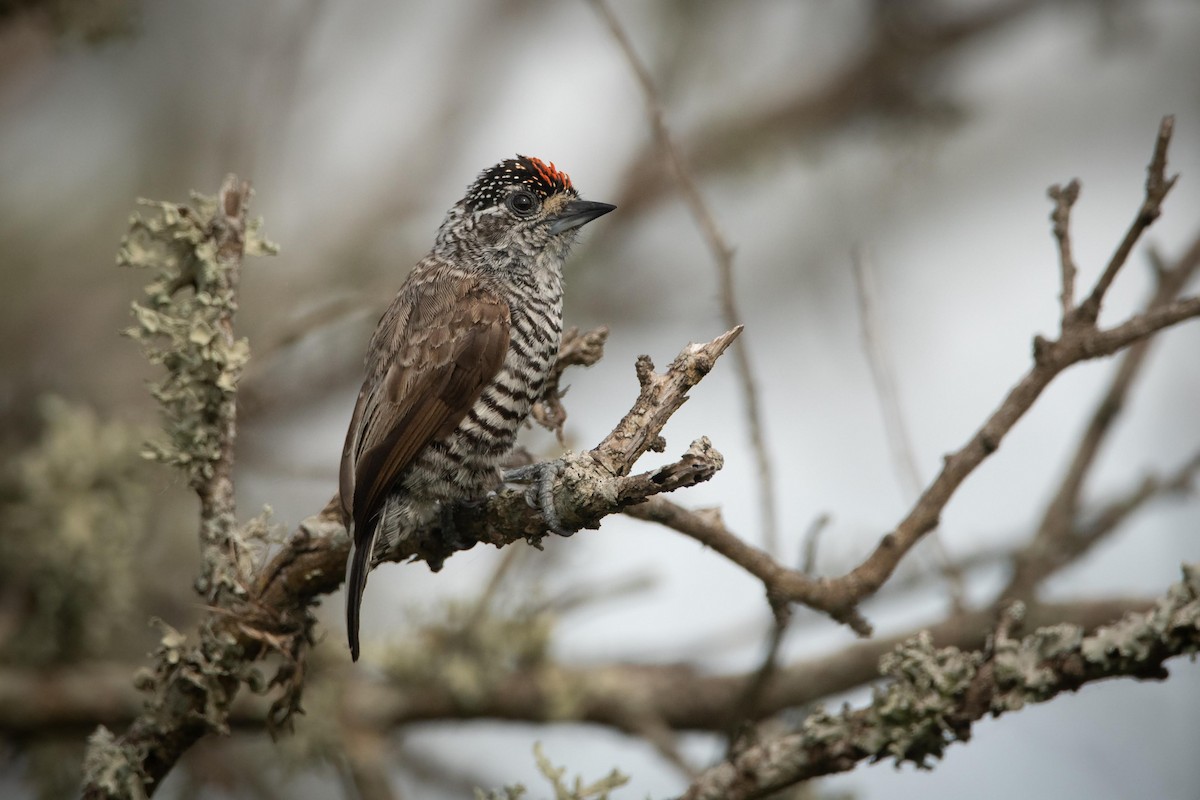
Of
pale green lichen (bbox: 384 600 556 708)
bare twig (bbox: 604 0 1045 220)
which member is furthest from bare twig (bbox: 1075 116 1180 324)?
bare twig (bbox: 604 0 1045 220)

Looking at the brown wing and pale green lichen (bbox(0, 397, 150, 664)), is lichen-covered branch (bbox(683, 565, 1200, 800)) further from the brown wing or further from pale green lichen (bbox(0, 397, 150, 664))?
pale green lichen (bbox(0, 397, 150, 664))

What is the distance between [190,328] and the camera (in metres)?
3.27

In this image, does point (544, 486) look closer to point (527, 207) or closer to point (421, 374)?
point (421, 374)

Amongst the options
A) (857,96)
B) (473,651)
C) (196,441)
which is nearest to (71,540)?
(473,651)

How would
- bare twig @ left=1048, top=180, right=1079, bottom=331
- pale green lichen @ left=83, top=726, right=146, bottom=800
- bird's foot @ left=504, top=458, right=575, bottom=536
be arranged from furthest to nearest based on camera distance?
bare twig @ left=1048, top=180, right=1079, bottom=331 → pale green lichen @ left=83, top=726, right=146, bottom=800 → bird's foot @ left=504, top=458, right=575, bottom=536

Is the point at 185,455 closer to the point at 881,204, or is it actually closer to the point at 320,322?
the point at 320,322

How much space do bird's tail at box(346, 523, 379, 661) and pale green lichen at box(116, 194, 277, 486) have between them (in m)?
0.48

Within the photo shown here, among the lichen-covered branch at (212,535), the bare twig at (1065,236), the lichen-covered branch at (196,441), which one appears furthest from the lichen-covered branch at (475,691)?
the bare twig at (1065,236)

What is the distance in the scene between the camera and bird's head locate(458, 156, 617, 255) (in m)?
4.50

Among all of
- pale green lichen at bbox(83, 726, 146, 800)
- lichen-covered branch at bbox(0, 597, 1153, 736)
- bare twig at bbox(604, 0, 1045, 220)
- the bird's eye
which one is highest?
bare twig at bbox(604, 0, 1045, 220)

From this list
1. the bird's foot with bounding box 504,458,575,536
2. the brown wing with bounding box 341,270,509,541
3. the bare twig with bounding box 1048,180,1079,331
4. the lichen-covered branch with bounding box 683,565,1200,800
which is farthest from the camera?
the brown wing with bounding box 341,270,509,541

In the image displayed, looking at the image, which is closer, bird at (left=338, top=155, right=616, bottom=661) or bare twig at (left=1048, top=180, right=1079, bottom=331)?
bare twig at (left=1048, top=180, right=1079, bottom=331)

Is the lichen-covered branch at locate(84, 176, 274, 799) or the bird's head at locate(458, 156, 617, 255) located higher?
the bird's head at locate(458, 156, 617, 255)

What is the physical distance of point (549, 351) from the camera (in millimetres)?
3822
